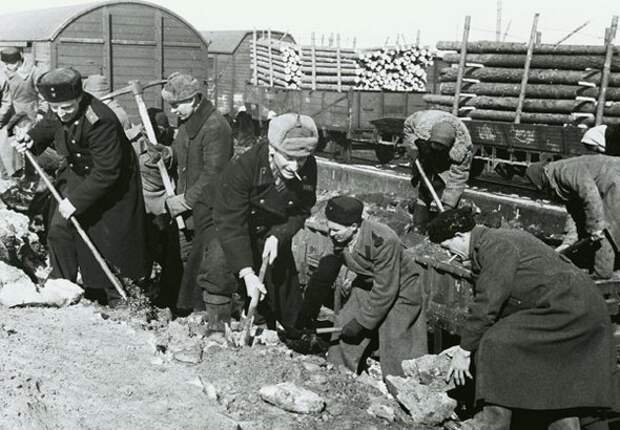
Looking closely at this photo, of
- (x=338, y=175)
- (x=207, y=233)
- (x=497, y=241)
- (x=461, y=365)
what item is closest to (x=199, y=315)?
(x=207, y=233)

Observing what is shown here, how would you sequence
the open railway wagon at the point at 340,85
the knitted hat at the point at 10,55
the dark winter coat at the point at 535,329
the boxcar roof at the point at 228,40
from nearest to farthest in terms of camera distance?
the dark winter coat at the point at 535,329, the knitted hat at the point at 10,55, the open railway wagon at the point at 340,85, the boxcar roof at the point at 228,40

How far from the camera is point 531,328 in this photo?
13.7 ft

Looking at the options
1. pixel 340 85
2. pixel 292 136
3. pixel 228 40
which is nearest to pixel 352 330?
→ pixel 292 136

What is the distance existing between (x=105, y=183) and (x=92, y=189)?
11 centimetres

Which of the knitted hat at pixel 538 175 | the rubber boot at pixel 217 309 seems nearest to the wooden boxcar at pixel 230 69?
the knitted hat at pixel 538 175

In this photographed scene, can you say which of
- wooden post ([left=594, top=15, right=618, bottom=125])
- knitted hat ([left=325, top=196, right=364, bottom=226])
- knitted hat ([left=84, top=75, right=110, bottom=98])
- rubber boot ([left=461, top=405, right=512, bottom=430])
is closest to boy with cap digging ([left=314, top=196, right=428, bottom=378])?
knitted hat ([left=325, top=196, right=364, bottom=226])

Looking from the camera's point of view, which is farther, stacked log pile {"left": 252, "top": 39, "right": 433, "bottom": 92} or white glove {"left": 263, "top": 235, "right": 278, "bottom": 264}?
stacked log pile {"left": 252, "top": 39, "right": 433, "bottom": 92}

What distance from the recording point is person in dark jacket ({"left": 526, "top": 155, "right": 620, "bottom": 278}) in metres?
6.11

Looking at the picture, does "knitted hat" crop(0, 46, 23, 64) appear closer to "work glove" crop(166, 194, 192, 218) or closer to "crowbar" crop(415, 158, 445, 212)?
"crowbar" crop(415, 158, 445, 212)

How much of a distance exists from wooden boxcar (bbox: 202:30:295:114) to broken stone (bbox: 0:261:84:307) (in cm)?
1684

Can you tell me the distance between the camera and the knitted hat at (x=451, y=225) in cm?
425

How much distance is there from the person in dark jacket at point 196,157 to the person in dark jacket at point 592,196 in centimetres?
270

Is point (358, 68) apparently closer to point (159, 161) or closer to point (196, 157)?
point (159, 161)

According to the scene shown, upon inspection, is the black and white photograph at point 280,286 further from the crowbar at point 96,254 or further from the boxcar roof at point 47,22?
the boxcar roof at point 47,22
